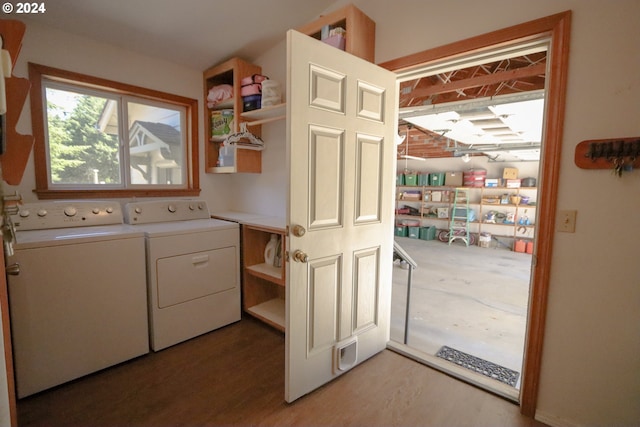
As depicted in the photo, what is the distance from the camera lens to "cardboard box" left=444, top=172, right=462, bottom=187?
7785 mm

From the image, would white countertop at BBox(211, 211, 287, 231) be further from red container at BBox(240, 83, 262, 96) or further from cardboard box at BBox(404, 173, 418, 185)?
cardboard box at BBox(404, 173, 418, 185)

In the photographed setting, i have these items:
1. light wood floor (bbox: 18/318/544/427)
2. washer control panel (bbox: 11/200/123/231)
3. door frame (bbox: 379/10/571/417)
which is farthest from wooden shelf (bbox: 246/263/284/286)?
door frame (bbox: 379/10/571/417)

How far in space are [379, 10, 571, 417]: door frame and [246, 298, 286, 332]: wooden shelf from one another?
62.3 inches

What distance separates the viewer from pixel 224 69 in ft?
8.76

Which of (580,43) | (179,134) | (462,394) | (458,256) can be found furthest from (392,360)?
(458,256)

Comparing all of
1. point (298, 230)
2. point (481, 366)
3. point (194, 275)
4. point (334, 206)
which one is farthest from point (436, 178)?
point (298, 230)

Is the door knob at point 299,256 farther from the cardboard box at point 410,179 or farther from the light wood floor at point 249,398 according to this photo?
the cardboard box at point 410,179

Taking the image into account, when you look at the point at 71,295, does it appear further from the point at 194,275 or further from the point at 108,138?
the point at 108,138

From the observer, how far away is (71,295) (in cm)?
173

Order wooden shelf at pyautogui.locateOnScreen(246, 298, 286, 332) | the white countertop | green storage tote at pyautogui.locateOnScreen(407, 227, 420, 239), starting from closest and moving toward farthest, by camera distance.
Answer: the white countertop, wooden shelf at pyautogui.locateOnScreen(246, 298, 286, 332), green storage tote at pyautogui.locateOnScreen(407, 227, 420, 239)

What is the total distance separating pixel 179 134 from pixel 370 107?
2.00 metres

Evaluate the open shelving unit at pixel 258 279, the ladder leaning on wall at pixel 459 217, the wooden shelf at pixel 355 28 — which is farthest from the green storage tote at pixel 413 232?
the wooden shelf at pixel 355 28

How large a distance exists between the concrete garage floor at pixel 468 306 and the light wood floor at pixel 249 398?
0.60 meters

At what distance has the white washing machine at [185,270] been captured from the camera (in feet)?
6.80
